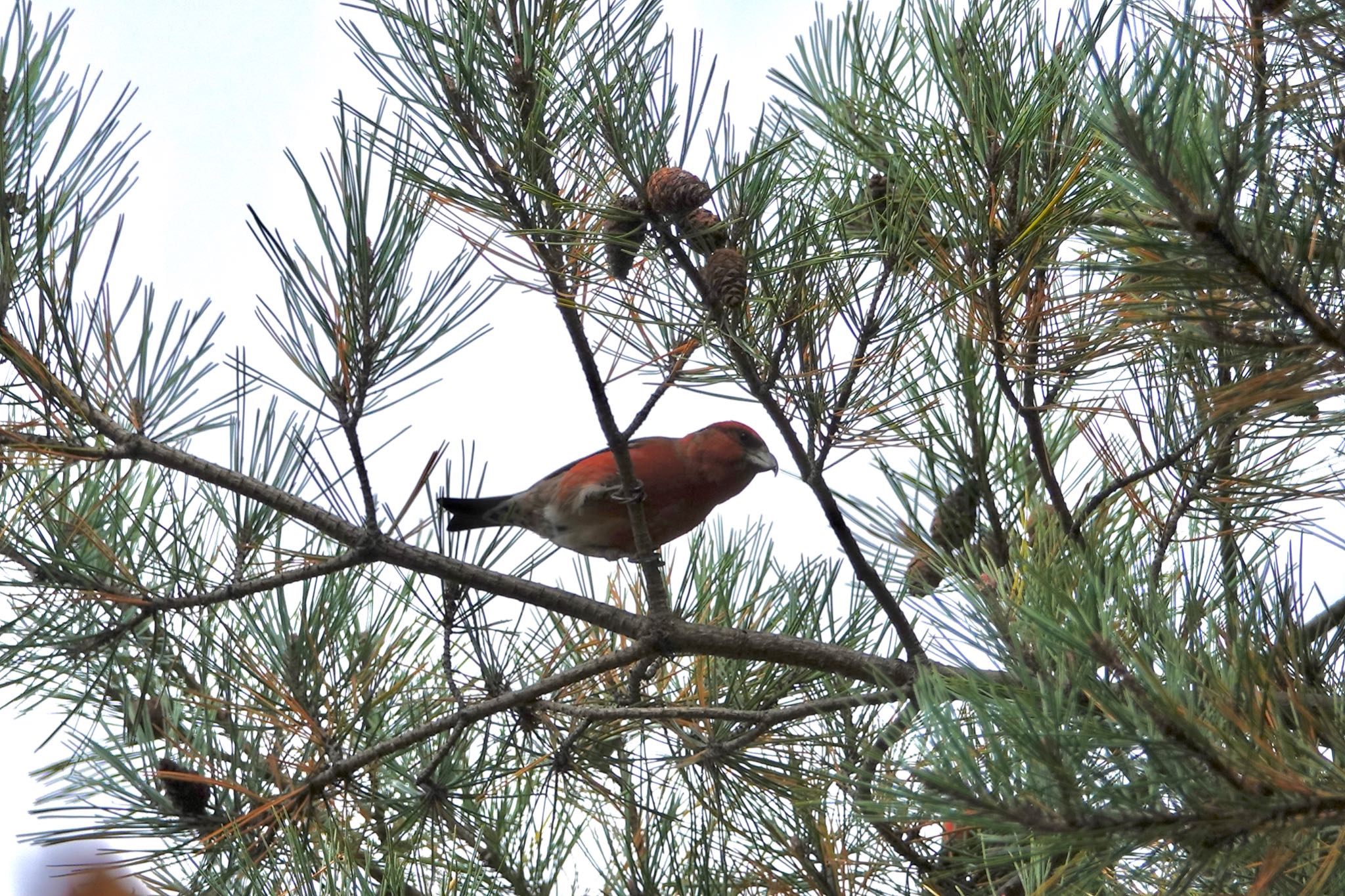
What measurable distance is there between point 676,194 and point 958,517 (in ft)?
3.43

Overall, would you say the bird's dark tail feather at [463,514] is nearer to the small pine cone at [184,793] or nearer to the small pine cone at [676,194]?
the small pine cone at [184,793]

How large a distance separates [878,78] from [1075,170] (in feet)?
1.87

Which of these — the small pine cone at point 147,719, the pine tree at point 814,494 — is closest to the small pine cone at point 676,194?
the pine tree at point 814,494

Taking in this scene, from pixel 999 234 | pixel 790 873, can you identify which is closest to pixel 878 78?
pixel 999 234

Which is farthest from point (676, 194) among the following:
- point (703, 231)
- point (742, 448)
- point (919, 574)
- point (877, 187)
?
point (742, 448)

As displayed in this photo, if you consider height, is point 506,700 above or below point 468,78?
below

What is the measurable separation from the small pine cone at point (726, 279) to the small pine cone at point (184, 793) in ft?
3.86

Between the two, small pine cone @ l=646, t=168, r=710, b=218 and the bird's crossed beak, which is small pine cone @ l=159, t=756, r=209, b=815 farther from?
the bird's crossed beak

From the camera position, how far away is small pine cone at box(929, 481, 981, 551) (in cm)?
226

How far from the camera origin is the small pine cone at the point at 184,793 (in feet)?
6.46

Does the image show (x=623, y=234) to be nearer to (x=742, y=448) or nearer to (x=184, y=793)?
(x=184, y=793)

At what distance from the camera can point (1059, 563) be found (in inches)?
60.9

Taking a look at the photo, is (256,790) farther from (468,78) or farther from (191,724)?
(468,78)

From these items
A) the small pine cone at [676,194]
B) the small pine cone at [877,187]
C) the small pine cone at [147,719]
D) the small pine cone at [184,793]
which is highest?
the small pine cone at [877,187]
